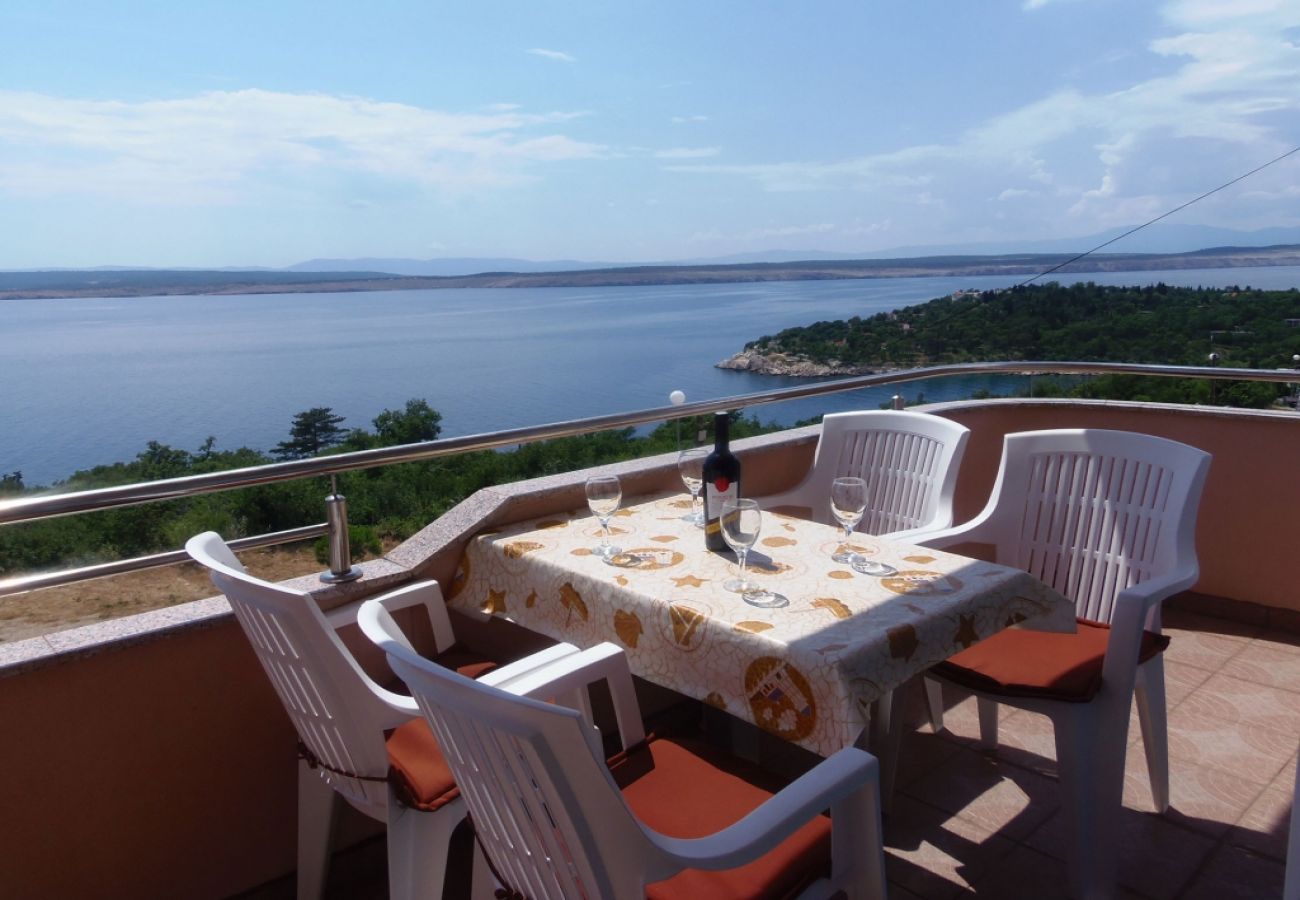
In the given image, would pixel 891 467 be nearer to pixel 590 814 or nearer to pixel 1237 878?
pixel 1237 878

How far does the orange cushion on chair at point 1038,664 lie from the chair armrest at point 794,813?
66 cm

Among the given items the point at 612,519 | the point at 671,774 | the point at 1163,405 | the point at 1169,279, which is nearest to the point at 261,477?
the point at 612,519

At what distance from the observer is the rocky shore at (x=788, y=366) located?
4.07m

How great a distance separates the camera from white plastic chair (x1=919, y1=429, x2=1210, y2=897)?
1.93 metres

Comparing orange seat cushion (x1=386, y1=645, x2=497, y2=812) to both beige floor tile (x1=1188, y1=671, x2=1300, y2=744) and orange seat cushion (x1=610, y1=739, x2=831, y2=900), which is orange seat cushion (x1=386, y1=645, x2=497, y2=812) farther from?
beige floor tile (x1=1188, y1=671, x2=1300, y2=744)

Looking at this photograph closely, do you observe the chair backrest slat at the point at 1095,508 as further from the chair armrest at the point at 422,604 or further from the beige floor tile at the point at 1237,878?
the chair armrest at the point at 422,604

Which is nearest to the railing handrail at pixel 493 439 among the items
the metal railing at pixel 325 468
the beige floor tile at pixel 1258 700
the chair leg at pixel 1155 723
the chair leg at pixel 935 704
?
the metal railing at pixel 325 468

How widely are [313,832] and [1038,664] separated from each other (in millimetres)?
1787

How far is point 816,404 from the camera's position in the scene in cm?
346

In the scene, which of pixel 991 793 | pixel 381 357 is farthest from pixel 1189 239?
pixel 381 357

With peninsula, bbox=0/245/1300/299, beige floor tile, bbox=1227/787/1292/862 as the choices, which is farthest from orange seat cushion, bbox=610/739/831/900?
peninsula, bbox=0/245/1300/299

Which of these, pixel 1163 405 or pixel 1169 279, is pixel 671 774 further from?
pixel 1169 279

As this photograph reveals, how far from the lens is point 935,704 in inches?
108

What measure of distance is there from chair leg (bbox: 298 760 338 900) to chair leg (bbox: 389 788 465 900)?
0.44 metres
